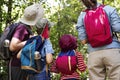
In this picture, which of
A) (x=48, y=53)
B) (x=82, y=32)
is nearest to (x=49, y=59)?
(x=48, y=53)

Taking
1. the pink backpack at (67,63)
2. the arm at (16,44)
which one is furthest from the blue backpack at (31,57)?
the pink backpack at (67,63)

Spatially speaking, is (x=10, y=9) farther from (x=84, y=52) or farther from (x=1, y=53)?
(x=1, y=53)

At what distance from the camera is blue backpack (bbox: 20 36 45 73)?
4566mm

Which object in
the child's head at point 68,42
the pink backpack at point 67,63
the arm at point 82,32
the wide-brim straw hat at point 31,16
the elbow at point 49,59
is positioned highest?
the wide-brim straw hat at point 31,16

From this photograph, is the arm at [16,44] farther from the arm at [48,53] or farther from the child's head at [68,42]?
the child's head at [68,42]

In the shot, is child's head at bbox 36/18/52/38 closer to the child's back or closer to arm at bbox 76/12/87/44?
the child's back

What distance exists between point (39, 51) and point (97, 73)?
2.98 feet

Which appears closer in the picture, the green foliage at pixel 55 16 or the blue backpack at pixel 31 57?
the blue backpack at pixel 31 57

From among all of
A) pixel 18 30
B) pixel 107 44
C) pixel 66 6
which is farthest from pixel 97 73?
pixel 66 6

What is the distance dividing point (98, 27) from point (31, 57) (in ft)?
3.48

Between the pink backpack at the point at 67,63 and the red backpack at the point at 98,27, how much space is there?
1.78ft

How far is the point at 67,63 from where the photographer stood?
16.6 feet

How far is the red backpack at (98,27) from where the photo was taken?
4.50 meters

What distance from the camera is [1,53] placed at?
4664 mm
